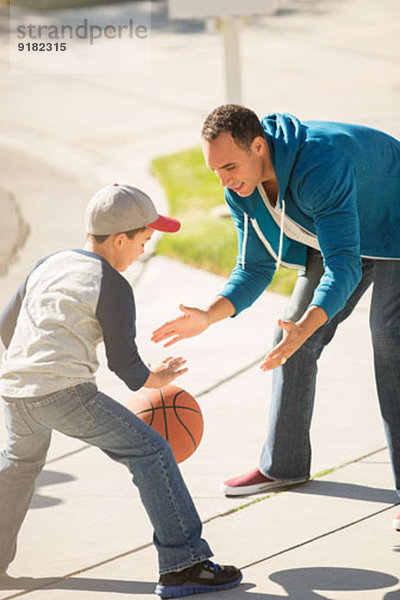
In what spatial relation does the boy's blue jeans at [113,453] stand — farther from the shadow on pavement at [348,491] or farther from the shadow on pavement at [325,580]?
the shadow on pavement at [348,491]

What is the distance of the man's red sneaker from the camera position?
5430 mm

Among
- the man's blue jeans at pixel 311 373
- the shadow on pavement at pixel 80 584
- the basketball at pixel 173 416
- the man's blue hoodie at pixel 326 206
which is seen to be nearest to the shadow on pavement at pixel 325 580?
the shadow on pavement at pixel 80 584

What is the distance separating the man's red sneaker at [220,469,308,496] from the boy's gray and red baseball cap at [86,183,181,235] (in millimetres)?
1569

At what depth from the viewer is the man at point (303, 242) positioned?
4570 mm

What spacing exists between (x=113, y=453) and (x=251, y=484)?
3.98ft

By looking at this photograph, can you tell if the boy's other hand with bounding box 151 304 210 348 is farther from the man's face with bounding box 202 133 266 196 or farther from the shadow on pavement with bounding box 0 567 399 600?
the shadow on pavement with bounding box 0 567 399 600

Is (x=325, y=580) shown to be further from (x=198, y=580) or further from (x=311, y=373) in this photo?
(x=311, y=373)

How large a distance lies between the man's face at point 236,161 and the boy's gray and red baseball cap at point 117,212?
0.38 meters

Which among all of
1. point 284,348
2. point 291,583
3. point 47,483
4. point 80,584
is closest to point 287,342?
point 284,348

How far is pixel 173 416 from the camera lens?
5.09m

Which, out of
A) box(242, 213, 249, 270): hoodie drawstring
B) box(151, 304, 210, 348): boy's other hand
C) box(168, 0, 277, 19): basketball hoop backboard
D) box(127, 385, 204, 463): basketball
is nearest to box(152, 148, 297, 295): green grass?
box(168, 0, 277, 19): basketball hoop backboard

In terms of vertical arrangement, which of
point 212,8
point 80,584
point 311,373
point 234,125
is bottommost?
point 80,584

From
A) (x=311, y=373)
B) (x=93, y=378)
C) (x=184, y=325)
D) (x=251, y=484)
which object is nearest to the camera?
(x=93, y=378)

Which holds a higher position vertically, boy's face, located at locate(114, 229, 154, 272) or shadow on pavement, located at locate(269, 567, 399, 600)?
boy's face, located at locate(114, 229, 154, 272)
